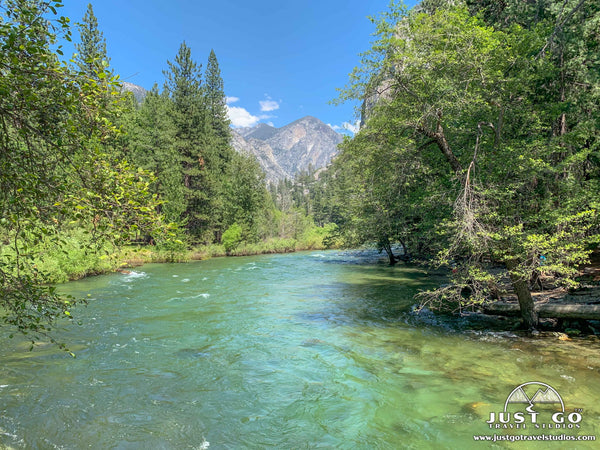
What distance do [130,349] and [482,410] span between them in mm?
8626

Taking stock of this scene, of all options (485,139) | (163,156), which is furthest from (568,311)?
(163,156)

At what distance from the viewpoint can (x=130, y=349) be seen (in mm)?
9359

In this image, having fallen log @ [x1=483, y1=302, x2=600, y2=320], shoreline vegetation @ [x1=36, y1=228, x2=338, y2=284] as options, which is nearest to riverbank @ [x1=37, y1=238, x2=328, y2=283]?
shoreline vegetation @ [x1=36, y1=228, x2=338, y2=284]

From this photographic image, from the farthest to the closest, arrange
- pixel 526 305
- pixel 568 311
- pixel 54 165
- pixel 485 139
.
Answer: pixel 485 139
pixel 526 305
pixel 568 311
pixel 54 165

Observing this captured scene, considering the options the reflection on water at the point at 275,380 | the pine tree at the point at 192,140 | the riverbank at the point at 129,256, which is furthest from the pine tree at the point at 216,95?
the reflection on water at the point at 275,380

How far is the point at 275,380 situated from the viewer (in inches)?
297

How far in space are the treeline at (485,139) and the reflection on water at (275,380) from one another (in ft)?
6.82

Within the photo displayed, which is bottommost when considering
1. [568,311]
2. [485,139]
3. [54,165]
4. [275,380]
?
[275,380]

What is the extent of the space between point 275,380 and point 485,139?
9327mm

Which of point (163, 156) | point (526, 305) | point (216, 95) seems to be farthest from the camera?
point (216, 95)

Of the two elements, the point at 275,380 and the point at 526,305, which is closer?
the point at 275,380

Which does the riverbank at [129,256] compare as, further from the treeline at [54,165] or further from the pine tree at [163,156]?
the pine tree at [163,156]

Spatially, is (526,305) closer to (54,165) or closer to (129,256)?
(54,165)

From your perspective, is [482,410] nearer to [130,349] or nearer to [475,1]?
[130,349]
